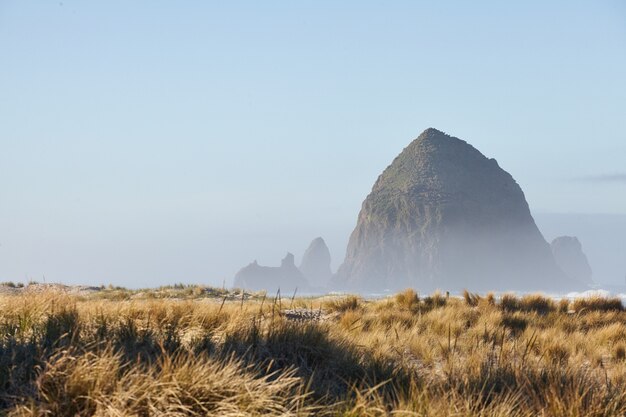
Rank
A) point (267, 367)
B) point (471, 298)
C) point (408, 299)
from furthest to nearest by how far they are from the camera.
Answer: point (471, 298)
point (408, 299)
point (267, 367)

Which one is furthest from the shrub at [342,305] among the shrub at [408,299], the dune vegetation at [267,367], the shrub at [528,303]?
the shrub at [528,303]

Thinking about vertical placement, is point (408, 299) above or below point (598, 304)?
above

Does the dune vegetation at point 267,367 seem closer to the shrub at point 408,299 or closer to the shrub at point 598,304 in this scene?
the shrub at point 408,299

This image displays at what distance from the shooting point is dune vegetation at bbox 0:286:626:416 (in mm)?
4652

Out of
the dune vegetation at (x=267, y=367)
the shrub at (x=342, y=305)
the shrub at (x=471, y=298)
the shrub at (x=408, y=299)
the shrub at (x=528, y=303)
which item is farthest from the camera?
the shrub at (x=471, y=298)

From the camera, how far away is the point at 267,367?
5.65 metres

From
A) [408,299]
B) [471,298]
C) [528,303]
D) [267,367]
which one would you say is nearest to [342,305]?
[408,299]

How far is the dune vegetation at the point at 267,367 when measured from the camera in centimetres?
465

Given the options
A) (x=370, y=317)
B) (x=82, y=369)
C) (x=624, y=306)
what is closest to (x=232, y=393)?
(x=82, y=369)

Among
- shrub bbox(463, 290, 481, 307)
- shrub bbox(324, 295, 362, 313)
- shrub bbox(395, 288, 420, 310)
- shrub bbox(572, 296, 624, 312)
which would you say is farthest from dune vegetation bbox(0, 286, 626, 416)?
shrub bbox(572, 296, 624, 312)

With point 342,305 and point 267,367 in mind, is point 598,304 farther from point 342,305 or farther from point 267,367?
point 267,367

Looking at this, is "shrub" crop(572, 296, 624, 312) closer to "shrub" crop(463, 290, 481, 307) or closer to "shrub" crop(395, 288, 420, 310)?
"shrub" crop(463, 290, 481, 307)

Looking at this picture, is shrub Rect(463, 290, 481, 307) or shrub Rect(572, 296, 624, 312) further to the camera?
shrub Rect(572, 296, 624, 312)

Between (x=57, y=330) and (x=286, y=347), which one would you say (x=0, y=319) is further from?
(x=286, y=347)
